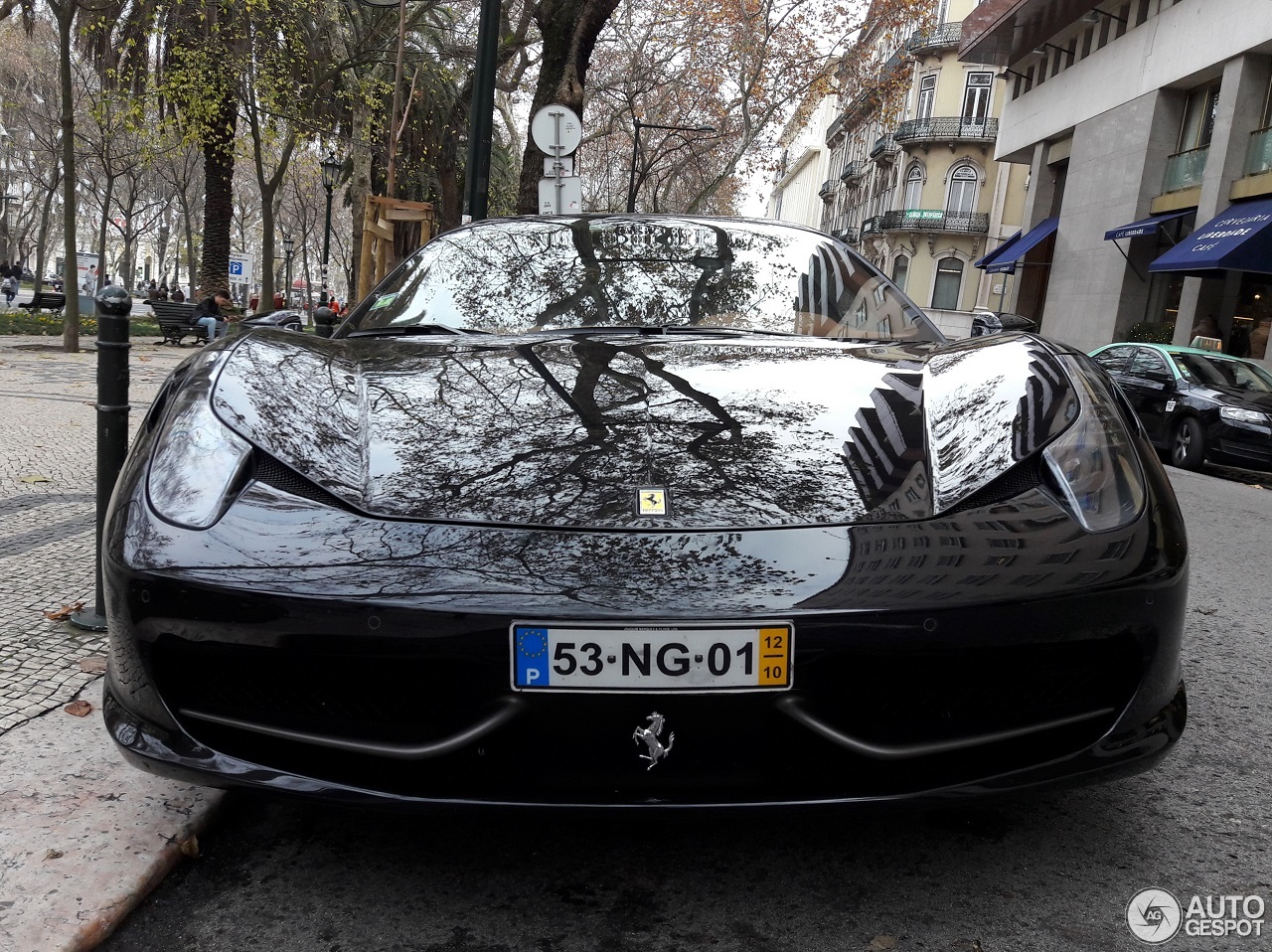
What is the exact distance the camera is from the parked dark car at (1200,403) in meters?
10.4

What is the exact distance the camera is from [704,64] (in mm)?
27969

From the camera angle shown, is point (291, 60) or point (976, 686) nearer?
point (976, 686)

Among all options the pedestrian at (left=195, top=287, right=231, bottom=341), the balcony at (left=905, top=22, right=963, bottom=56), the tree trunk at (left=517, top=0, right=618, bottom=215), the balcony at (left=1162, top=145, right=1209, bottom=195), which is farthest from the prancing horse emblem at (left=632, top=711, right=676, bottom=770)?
the balcony at (left=905, top=22, right=963, bottom=56)

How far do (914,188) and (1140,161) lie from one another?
2681cm

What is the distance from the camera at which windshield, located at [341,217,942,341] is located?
9.21 ft

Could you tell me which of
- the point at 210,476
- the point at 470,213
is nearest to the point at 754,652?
the point at 210,476

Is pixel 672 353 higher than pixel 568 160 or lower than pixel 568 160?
lower

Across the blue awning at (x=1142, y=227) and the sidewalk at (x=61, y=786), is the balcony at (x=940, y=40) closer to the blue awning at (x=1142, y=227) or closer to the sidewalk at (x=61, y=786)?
the blue awning at (x=1142, y=227)

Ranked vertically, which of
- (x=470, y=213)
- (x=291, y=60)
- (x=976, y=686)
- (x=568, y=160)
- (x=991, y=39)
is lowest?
(x=976, y=686)

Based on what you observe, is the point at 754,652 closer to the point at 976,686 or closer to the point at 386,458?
the point at 976,686

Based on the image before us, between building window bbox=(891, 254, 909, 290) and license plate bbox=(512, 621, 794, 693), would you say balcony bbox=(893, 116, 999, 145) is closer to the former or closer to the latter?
building window bbox=(891, 254, 909, 290)

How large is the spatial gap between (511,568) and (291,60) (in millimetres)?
19286

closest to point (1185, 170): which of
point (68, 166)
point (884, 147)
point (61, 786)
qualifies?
point (68, 166)

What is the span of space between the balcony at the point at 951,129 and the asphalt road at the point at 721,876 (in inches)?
1852
